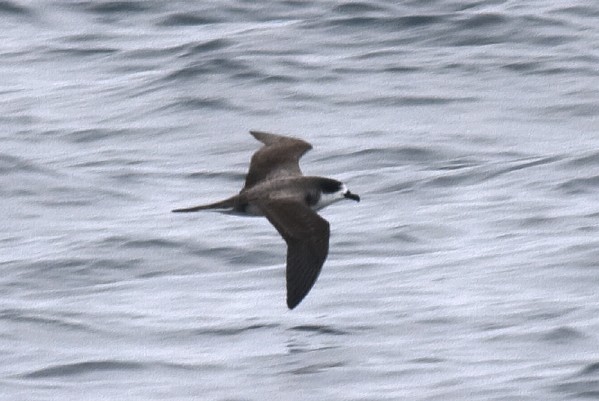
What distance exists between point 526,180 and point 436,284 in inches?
108

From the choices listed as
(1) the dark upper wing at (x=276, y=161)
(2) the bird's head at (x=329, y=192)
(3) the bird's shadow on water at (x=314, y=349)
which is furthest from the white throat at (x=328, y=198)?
(3) the bird's shadow on water at (x=314, y=349)

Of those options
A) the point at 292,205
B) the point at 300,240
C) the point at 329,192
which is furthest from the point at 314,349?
the point at 329,192

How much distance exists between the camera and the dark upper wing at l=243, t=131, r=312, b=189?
1223cm

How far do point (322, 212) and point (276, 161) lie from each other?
6.90 ft

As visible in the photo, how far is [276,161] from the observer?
12430 mm

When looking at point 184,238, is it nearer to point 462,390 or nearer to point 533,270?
point 533,270

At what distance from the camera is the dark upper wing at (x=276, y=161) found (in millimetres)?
12234

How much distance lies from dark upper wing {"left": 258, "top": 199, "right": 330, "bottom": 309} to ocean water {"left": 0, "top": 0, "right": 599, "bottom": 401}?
1.40ft

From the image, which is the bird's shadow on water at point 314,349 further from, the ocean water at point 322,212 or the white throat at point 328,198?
the white throat at point 328,198

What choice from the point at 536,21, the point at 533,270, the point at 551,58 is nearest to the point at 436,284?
the point at 533,270

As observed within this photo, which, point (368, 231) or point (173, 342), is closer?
point (173, 342)

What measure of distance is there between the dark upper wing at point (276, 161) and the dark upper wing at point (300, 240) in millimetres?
1093

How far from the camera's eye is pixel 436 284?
39.1ft

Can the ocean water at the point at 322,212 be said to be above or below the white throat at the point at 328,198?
below
